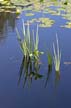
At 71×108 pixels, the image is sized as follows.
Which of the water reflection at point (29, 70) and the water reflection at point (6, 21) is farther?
the water reflection at point (6, 21)

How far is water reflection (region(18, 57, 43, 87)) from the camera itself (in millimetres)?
5457

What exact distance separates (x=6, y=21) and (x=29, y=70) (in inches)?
157

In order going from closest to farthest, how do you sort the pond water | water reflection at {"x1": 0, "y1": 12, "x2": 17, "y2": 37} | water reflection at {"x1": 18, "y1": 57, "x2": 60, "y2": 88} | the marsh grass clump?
the pond water
water reflection at {"x1": 18, "y1": 57, "x2": 60, "y2": 88}
the marsh grass clump
water reflection at {"x1": 0, "y1": 12, "x2": 17, "y2": 37}

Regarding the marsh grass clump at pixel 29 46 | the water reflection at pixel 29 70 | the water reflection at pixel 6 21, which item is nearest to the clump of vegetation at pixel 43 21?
the water reflection at pixel 6 21

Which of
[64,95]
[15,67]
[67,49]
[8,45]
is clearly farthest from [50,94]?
[8,45]

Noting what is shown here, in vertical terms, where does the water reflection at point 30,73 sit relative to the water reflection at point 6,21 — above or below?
above

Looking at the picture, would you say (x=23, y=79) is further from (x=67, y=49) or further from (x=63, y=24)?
(x=63, y=24)

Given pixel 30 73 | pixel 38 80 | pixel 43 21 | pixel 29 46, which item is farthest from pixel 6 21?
pixel 38 80

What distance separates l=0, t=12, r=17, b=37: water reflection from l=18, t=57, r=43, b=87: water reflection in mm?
2150

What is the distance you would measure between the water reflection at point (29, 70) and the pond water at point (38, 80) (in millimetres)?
56

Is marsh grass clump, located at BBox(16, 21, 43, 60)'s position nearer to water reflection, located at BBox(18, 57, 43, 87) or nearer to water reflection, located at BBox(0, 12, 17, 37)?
water reflection, located at BBox(18, 57, 43, 87)

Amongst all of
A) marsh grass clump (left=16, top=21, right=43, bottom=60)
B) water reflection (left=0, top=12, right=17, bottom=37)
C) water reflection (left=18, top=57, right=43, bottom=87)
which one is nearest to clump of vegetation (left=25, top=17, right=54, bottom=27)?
water reflection (left=0, top=12, right=17, bottom=37)

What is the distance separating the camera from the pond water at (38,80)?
4.67 metres

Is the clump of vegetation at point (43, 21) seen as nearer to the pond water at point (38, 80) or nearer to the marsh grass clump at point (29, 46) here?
the pond water at point (38, 80)
